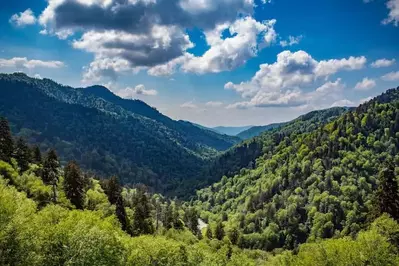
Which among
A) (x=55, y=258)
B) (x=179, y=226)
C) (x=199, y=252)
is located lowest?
(x=179, y=226)

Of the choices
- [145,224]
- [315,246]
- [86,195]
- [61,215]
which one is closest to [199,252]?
[315,246]

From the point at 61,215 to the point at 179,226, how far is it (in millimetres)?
93819

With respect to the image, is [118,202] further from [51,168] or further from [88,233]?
[88,233]

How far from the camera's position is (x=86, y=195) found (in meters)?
119

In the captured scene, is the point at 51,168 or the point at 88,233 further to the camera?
the point at 51,168

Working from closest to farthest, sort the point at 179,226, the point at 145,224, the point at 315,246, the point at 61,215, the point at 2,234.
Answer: the point at 2,234
the point at 61,215
the point at 315,246
the point at 145,224
the point at 179,226

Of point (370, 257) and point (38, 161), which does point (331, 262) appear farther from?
point (38, 161)

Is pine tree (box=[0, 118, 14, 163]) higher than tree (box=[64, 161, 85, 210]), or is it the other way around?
pine tree (box=[0, 118, 14, 163])

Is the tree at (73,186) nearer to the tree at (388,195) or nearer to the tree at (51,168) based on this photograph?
the tree at (51,168)

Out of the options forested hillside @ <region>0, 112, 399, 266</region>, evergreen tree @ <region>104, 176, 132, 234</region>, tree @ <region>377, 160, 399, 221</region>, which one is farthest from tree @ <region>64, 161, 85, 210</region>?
tree @ <region>377, 160, 399, 221</region>

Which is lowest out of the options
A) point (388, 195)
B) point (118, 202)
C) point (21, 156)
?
point (118, 202)

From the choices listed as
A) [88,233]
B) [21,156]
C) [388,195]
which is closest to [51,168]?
[21,156]

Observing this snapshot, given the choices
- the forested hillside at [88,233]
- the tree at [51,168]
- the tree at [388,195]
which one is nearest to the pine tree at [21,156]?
the forested hillside at [88,233]

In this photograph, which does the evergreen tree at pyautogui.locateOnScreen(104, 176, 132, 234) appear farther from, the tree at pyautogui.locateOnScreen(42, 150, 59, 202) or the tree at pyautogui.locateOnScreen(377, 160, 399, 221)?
the tree at pyautogui.locateOnScreen(377, 160, 399, 221)
